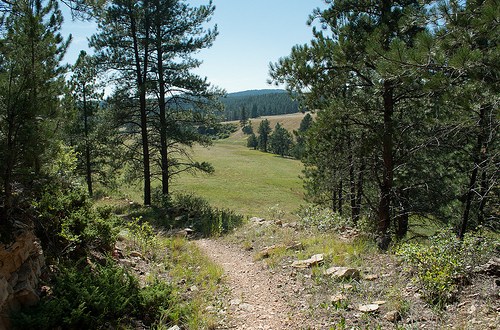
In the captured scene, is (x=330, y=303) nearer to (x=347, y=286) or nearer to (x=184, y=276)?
(x=347, y=286)

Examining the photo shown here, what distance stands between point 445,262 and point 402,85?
383 centimetres

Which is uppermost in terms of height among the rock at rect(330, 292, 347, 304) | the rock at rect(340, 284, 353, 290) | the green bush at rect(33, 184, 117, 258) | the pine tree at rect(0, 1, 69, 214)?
the pine tree at rect(0, 1, 69, 214)

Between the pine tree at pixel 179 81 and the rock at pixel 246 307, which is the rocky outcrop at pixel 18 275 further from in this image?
the pine tree at pixel 179 81

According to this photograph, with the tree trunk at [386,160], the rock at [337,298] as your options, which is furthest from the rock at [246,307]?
the tree trunk at [386,160]

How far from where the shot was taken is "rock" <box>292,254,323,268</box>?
618 centimetres

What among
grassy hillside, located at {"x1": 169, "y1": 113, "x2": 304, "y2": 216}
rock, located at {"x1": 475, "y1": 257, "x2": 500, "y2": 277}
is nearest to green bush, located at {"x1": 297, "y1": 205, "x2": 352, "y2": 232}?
rock, located at {"x1": 475, "y1": 257, "x2": 500, "y2": 277}

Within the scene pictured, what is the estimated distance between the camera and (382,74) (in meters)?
5.16

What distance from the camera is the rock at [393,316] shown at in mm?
4090

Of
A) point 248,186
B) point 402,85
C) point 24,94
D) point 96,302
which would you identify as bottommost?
point 248,186

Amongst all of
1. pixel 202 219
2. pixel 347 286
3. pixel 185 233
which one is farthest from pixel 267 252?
pixel 202 219

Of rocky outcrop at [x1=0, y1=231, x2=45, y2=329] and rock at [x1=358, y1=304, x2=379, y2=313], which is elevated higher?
rocky outcrop at [x1=0, y1=231, x2=45, y2=329]

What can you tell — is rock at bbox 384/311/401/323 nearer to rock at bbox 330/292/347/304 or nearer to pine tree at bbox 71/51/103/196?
rock at bbox 330/292/347/304

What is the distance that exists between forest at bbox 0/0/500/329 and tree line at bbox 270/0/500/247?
0.09ft

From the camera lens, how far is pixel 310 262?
623cm
